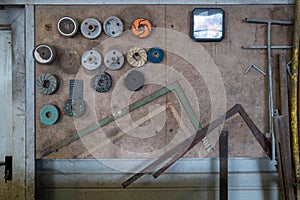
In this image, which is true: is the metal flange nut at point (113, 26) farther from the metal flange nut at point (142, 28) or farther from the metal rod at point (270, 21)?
the metal rod at point (270, 21)

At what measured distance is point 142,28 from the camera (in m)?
1.31

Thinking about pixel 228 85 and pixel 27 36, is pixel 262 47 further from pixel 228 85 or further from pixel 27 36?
pixel 27 36

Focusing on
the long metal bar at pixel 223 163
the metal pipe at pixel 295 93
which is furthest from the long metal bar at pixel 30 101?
the metal pipe at pixel 295 93

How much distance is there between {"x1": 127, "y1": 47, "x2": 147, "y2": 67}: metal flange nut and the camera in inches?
51.9

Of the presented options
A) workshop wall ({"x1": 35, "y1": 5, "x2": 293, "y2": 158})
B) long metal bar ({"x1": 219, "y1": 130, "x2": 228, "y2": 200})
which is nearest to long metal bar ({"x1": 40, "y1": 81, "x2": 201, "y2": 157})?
workshop wall ({"x1": 35, "y1": 5, "x2": 293, "y2": 158})

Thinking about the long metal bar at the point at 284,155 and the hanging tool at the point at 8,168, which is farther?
the hanging tool at the point at 8,168

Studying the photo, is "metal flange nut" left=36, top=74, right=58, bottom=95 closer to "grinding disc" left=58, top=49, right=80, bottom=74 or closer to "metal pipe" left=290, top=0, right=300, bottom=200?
"grinding disc" left=58, top=49, right=80, bottom=74

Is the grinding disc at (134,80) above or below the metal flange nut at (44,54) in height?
below

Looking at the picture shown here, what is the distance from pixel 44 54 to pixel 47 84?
0.14 m

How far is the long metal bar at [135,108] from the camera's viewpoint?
1331 millimetres

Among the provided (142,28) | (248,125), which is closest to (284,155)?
(248,125)

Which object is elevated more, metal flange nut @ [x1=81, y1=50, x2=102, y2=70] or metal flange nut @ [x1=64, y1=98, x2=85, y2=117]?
metal flange nut @ [x1=81, y1=50, x2=102, y2=70]

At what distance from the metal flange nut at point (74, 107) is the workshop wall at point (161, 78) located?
2cm

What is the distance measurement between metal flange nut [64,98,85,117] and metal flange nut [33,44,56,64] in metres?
0.21
